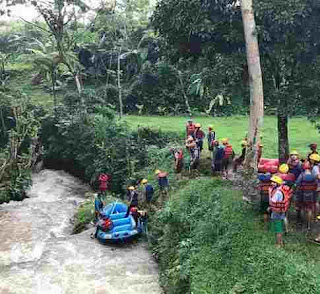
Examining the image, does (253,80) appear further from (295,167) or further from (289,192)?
(289,192)

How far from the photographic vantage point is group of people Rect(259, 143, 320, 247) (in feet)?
28.8

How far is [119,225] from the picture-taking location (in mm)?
13672

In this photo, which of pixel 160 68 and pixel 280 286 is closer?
pixel 280 286

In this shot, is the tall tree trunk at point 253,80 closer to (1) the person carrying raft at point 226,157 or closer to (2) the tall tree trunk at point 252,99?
(2) the tall tree trunk at point 252,99

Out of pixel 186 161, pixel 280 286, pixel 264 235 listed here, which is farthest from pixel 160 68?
pixel 280 286

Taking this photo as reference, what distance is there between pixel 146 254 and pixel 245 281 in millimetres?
5159

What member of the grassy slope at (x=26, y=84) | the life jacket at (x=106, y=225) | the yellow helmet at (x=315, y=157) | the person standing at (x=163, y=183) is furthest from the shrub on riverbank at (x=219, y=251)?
the grassy slope at (x=26, y=84)

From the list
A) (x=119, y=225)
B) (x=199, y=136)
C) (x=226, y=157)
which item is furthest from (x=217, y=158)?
(x=119, y=225)

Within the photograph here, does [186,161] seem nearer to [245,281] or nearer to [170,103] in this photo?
[245,281]

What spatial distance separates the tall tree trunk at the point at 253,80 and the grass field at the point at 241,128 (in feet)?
16.7

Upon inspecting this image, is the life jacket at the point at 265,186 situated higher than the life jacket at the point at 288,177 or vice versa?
the life jacket at the point at 288,177

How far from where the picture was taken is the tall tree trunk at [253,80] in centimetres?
1047

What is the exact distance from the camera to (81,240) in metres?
13.8

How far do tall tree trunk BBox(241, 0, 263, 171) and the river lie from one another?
401 centimetres
